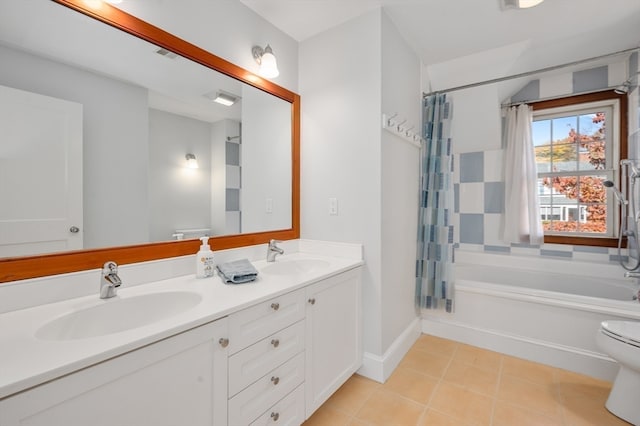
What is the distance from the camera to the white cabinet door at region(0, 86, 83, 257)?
0.99 metres

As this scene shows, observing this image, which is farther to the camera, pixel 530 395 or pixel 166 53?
pixel 530 395

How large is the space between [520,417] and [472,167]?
94.8 inches

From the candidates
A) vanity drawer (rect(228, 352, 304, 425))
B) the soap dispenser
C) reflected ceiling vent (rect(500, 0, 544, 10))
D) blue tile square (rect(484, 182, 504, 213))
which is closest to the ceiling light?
the soap dispenser

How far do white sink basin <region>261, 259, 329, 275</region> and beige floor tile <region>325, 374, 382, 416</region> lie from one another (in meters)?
0.77

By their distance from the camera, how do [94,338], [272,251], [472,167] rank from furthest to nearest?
[472,167] → [272,251] → [94,338]

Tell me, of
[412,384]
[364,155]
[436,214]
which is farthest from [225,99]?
[412,384]

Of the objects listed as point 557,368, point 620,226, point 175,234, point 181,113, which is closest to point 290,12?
point 181,113

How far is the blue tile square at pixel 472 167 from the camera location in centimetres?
317

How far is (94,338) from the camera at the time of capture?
757 millimetres

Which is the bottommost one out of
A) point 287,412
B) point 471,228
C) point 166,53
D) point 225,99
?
point 287,412

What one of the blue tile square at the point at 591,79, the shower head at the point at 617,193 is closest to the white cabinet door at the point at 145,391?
the shower head at the point at 617,193

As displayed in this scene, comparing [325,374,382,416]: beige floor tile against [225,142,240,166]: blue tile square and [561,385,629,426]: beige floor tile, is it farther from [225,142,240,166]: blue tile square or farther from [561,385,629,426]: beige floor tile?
[225,142,240,166]: blue tile square

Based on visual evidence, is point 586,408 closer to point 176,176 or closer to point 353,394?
point 353,394

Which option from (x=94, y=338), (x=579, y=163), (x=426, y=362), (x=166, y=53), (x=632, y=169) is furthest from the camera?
(x=579, y=163)
